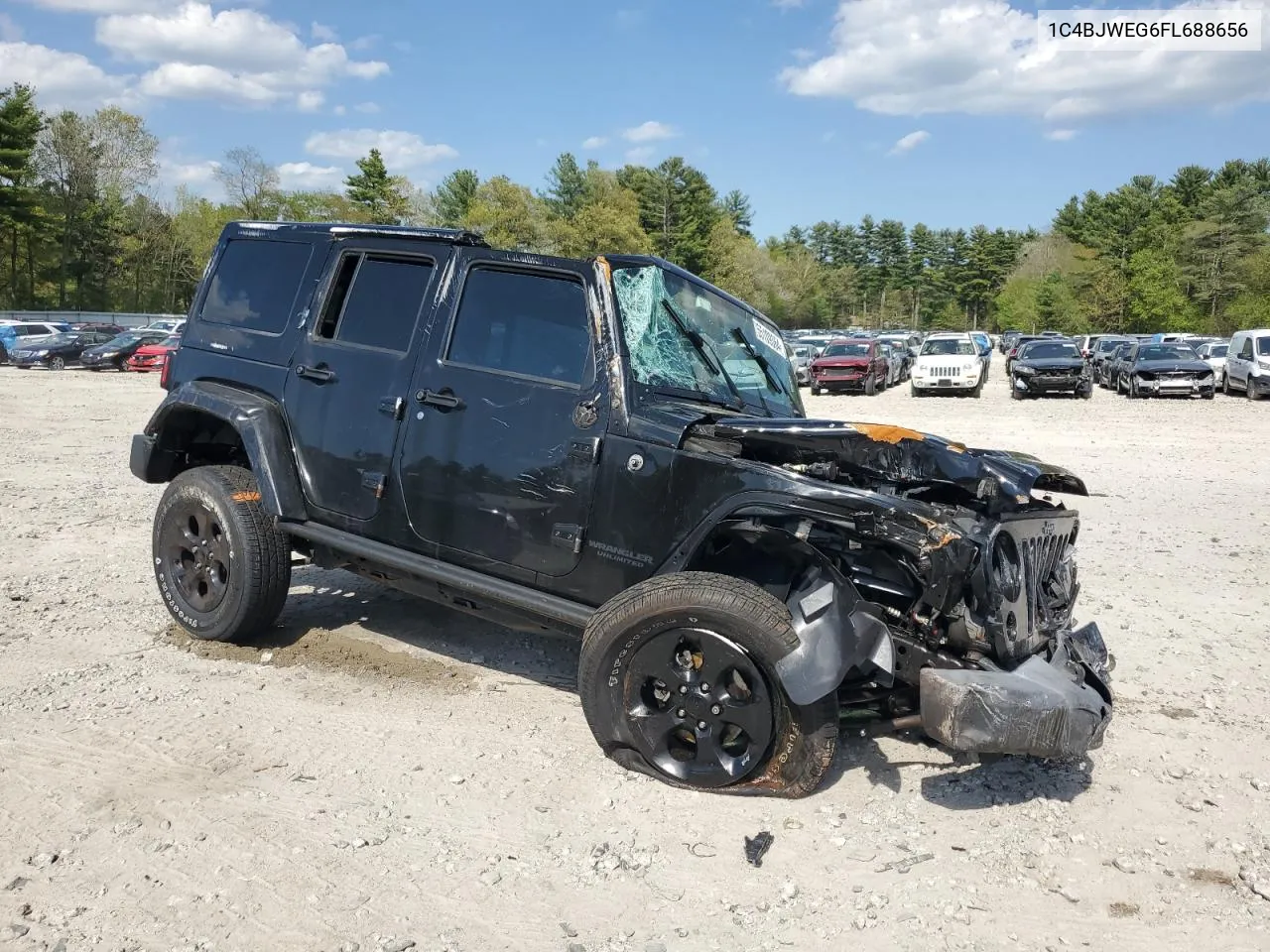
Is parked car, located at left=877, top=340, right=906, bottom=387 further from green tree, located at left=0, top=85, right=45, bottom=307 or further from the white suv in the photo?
green tree, located at left=0, top=85, right=45, bottom=307

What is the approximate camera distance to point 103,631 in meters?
5.47

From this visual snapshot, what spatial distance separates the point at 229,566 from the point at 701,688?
2.72 metres

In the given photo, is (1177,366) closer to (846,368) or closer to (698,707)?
(846,368)

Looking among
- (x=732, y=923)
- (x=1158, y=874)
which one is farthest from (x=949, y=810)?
(x=732, y=923)

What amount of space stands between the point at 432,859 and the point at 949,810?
1.91m

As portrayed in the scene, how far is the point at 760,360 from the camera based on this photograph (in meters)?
5.07

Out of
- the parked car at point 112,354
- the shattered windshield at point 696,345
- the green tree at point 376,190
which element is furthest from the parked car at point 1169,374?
the green tree at point 376,190

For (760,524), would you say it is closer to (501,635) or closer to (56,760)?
(501,635)

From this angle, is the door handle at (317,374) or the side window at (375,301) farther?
the door handle at (317,374)

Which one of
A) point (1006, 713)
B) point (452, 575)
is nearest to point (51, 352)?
point (452, 575)

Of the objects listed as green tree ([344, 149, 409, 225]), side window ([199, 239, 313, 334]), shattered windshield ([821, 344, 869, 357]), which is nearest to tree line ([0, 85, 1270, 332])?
green tree ([344, 149, 409, 225])

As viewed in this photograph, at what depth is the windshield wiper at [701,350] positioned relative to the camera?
4.52 meters

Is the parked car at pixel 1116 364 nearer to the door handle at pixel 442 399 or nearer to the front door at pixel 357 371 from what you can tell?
the front door at pixel 357 371

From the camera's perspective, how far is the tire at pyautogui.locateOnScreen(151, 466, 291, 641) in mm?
4988
